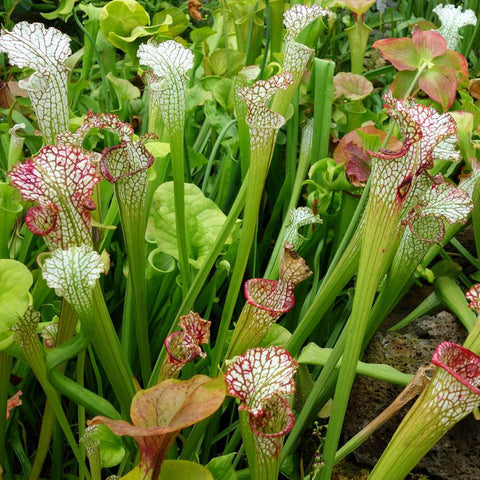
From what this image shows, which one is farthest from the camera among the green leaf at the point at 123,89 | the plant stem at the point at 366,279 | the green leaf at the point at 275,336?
the green leaf at the point at 123,89

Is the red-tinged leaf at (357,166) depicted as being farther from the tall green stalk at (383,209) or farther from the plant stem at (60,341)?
the plant stem at (60,341)

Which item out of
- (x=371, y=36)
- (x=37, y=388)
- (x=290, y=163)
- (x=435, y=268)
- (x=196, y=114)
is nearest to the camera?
(x=37, y=388)

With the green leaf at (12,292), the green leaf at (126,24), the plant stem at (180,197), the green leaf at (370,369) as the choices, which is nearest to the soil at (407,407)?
the green leaf at (370,369)

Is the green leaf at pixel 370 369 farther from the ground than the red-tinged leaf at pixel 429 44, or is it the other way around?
the red-tinged leaf at pixel 429 44

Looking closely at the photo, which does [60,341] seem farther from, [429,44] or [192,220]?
[429,44]

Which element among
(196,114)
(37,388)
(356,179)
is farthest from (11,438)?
(196,114)

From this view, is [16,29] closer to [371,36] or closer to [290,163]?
[290,163]
